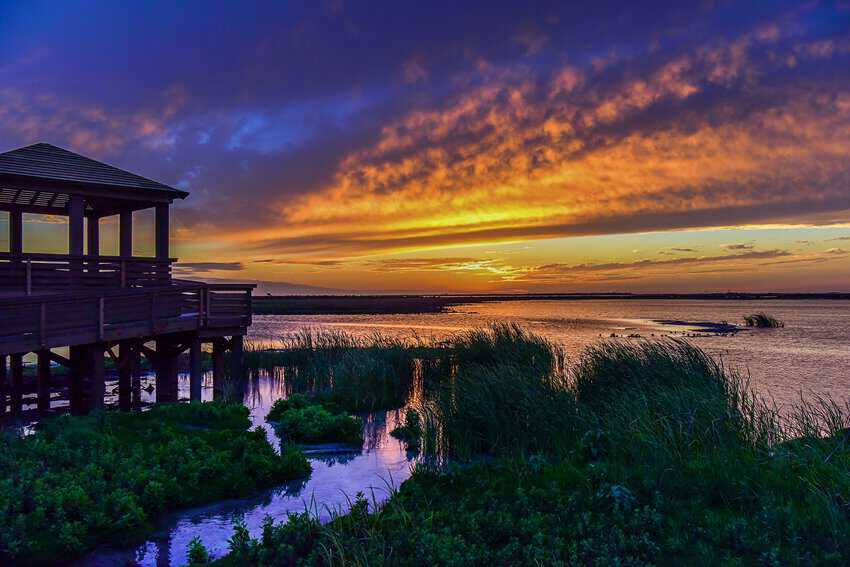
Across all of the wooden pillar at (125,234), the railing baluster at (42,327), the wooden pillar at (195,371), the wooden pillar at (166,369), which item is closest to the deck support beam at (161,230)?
the wooden pillar at (125,234)

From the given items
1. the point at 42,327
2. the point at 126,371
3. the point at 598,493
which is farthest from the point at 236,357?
the point at 598,493

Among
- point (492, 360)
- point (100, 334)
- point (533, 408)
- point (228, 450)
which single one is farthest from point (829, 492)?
point (100, 334)

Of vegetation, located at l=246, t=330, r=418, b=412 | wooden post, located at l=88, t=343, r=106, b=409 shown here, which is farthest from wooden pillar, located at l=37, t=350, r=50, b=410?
vegetation, located at l=246, t=330, r=418, b=412

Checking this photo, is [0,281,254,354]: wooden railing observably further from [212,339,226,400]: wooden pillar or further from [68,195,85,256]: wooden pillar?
[68,195,85,256]: wooden pillar

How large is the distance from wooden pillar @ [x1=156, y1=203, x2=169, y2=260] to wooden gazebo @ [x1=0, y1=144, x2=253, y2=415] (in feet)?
0.10

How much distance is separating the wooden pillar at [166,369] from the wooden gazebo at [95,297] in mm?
28

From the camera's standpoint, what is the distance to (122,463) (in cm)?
813

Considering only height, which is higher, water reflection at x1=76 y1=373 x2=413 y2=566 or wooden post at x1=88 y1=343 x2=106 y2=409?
wooden post at x1=88 y1=343 x2=106 y2=409

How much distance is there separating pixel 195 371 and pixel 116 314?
3.10m

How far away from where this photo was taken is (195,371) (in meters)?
16.5

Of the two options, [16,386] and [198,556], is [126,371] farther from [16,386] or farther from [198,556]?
[198,556]

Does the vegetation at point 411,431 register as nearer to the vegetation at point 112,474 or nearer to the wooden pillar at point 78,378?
the vegetation at point 112,474

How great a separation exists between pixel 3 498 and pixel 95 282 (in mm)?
11082

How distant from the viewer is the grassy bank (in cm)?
530
